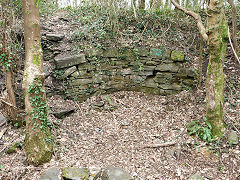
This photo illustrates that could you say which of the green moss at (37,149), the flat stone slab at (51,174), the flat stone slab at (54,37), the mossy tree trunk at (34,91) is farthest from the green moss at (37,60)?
the flat stone slab at (54,37)

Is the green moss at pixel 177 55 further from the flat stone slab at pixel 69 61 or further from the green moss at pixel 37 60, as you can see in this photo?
the green moss at pixel 37 60

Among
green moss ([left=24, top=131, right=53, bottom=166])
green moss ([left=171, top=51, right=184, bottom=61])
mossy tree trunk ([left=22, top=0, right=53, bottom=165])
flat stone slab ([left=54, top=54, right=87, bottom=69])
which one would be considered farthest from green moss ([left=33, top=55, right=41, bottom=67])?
green moss ([left=171, top=51, right=184, bottom=61])

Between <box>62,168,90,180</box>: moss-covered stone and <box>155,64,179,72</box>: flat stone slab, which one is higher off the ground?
<box>155,64,179,72</box>: flat stone slab

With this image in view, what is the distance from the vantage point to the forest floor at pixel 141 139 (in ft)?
11.8

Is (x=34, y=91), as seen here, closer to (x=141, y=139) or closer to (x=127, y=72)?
(x=141, y=139)

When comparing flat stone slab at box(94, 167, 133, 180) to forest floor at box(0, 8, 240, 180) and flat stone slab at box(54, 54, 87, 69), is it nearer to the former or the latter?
forest floor at box(0, 8, 240, 180)

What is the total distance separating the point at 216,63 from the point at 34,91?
12.8 ft

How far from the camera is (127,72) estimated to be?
6051 millimetres

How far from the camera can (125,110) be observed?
5590 mm

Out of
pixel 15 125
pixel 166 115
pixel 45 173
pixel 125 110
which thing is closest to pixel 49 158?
pixel 45 173

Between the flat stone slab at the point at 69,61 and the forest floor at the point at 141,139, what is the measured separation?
992 millimetres

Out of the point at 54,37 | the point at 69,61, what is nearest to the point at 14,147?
the point at 69,61

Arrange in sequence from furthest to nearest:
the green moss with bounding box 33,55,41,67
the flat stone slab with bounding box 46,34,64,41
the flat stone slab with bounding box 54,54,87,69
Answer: the flat stone slab with bounding box 46,34,64,41 < the flat stone slab with bounding box 54,54,87,69 < the green moss with bounding box 33,55,41,67

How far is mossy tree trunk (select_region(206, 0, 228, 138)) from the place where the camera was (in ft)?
12.3
